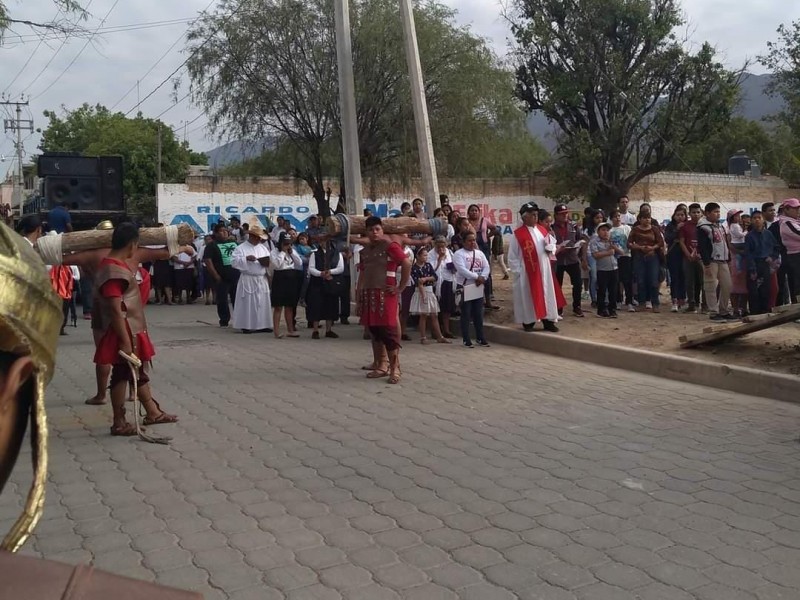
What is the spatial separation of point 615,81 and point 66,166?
57.6 feet

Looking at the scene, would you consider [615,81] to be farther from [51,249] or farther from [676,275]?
[51,249]

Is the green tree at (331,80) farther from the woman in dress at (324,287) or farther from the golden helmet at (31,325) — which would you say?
the golden helmet at (31,325)

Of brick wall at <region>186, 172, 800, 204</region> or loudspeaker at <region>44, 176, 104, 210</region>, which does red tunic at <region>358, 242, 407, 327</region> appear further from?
brick wall at <region>186, 172, 800, 204</region>

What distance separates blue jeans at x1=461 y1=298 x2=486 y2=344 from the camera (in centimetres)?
1094

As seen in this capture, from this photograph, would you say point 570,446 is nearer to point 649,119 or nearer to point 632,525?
point 632,525

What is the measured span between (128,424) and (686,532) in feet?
14.6

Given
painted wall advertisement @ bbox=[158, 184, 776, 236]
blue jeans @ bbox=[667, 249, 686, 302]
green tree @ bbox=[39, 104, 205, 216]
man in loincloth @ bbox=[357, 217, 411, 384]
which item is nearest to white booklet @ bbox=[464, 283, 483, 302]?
man in loincloth @ bbox=[357, 217, 411, 384]

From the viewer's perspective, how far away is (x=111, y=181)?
835 inches

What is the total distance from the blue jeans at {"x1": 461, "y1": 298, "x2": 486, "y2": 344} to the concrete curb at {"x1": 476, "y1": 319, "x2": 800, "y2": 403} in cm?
53

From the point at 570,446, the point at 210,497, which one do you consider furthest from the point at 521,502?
the point at 210,497

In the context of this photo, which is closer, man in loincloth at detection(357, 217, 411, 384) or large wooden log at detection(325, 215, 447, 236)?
man in loincloth at detection(357, 217, 411, 384)

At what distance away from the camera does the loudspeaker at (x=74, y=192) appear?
20.1m

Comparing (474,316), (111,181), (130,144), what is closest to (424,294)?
(474,316)

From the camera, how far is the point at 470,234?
10969 millimetres
